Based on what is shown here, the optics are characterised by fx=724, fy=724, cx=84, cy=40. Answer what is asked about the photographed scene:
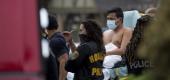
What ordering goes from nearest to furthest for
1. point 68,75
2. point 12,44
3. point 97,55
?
point 12,44, point 97,55, point 68,75

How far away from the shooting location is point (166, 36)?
3.60 m

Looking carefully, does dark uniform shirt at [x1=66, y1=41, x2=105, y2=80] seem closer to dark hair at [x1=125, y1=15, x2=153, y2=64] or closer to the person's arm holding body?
dark hair at [x1=125, y1=15, x2=153, y2=64]

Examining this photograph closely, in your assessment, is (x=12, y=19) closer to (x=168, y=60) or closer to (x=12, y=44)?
(x=12, y=44)

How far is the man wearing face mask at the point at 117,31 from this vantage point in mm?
10000

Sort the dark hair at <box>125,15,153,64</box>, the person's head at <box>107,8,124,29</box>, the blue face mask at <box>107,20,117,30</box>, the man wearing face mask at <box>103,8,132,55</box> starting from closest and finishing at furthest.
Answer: the dark hair at <box>125,15,153,64</box> < the man wearing face mask at <box>103,8,132,55</box> < the person's head at <box>107,8,124,29</box> < the blue face mask at <box>107,20,117,30</box>

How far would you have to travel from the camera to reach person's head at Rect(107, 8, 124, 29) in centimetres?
1020

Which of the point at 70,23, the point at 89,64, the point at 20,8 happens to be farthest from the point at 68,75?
the point at 70,23

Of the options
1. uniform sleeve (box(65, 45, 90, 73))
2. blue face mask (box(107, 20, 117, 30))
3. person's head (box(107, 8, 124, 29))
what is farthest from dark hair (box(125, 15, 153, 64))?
blue face mask (box(107, 20, 117, 30))

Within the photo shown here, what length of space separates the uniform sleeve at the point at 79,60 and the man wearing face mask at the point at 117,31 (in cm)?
143

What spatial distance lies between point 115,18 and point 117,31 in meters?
0.19

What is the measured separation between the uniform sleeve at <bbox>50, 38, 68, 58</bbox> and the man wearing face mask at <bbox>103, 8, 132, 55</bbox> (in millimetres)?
923

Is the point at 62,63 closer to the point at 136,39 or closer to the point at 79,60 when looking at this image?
the point at 79,60

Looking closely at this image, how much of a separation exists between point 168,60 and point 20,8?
864 mm

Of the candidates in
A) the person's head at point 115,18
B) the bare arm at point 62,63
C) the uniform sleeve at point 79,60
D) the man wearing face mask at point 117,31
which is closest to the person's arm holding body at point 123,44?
the man wearing face mask at point 117,31
